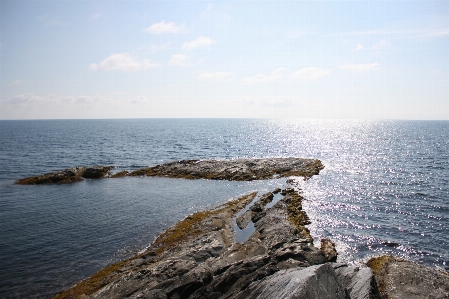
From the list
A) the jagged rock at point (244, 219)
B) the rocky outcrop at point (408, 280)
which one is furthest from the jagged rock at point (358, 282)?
the jagged rock at point (244, 219)

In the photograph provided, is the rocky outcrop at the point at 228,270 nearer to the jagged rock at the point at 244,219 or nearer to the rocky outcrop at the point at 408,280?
the jagged rock at the point at 244,219

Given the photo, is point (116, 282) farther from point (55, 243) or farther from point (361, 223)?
point (361, 223)

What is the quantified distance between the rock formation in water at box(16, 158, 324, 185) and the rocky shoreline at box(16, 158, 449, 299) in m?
21.3

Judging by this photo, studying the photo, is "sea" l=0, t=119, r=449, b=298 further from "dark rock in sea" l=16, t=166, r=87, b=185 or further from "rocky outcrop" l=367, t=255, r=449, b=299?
"dark rock in sea" l=16, t=166, r=87, b=185

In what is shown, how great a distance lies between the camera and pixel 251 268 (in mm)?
19234

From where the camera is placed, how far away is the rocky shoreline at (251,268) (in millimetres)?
16014

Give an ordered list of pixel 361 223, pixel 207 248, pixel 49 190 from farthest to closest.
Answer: pixel 49 190 < pixel 361 223 < pixel 207 248

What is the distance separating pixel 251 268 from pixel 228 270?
162 centimetres

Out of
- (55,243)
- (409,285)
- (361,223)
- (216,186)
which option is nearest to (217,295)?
(409,285)

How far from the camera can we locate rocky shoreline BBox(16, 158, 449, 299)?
52.5 feet

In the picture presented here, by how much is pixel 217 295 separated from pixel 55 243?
73.1 feet

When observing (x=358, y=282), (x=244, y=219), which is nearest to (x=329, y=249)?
(x=358, y=282)

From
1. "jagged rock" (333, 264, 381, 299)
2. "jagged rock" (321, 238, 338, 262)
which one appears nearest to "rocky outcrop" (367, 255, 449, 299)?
"jagged rock" (333, 264, 381, 299)

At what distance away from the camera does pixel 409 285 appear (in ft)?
69.8
